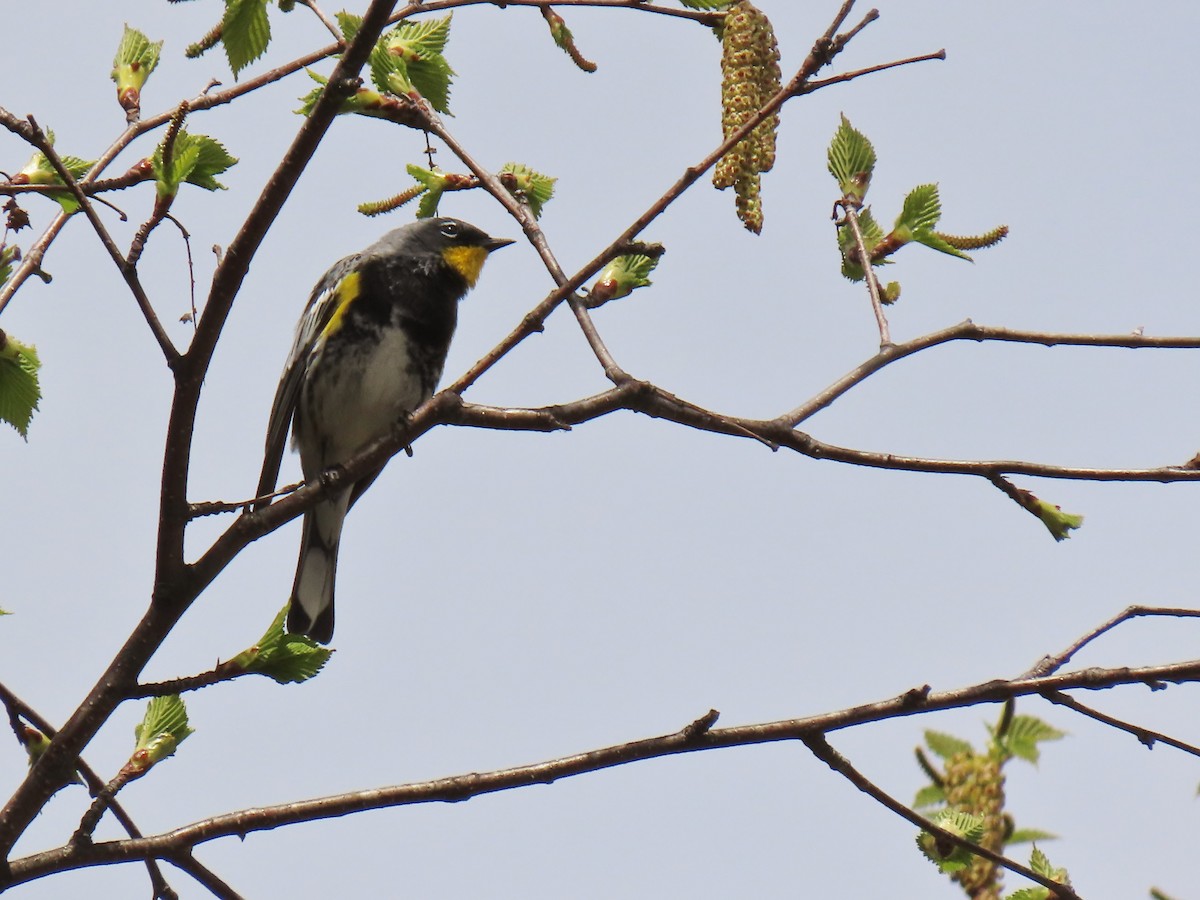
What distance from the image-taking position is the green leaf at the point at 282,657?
3.07 meters

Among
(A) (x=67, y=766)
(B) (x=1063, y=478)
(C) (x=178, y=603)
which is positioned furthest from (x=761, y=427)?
(A) (x=67, y=766)

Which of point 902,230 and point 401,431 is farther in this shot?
point 902,230

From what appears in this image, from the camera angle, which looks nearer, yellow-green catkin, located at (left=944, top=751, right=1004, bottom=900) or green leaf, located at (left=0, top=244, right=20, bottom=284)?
green leaf, located at (left=0, top=244, right=20, bottom=284)

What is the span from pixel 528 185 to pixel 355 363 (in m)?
1.63

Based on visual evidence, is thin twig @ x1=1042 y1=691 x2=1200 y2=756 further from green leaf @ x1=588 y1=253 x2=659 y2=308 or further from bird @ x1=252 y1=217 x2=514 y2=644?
bird @ x1=252 y1=217 x2=514 y2=644

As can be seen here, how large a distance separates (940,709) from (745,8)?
75.7 inches

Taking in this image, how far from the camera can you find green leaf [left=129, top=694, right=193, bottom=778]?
309cm

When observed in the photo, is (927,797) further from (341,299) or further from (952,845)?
(341,299)

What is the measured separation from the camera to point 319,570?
5.93m

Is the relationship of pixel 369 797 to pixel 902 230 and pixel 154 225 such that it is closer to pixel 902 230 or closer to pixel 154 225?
pixel 154 225

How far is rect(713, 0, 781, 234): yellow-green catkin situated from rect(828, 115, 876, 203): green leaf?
20 centimetres

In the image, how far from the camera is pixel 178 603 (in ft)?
9.40

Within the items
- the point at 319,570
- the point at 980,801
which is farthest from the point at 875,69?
the point at 319,570

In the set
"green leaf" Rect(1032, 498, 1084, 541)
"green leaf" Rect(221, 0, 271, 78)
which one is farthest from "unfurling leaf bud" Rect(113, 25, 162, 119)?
"green leaf" Rect(1032, 498, 1084, 541)
